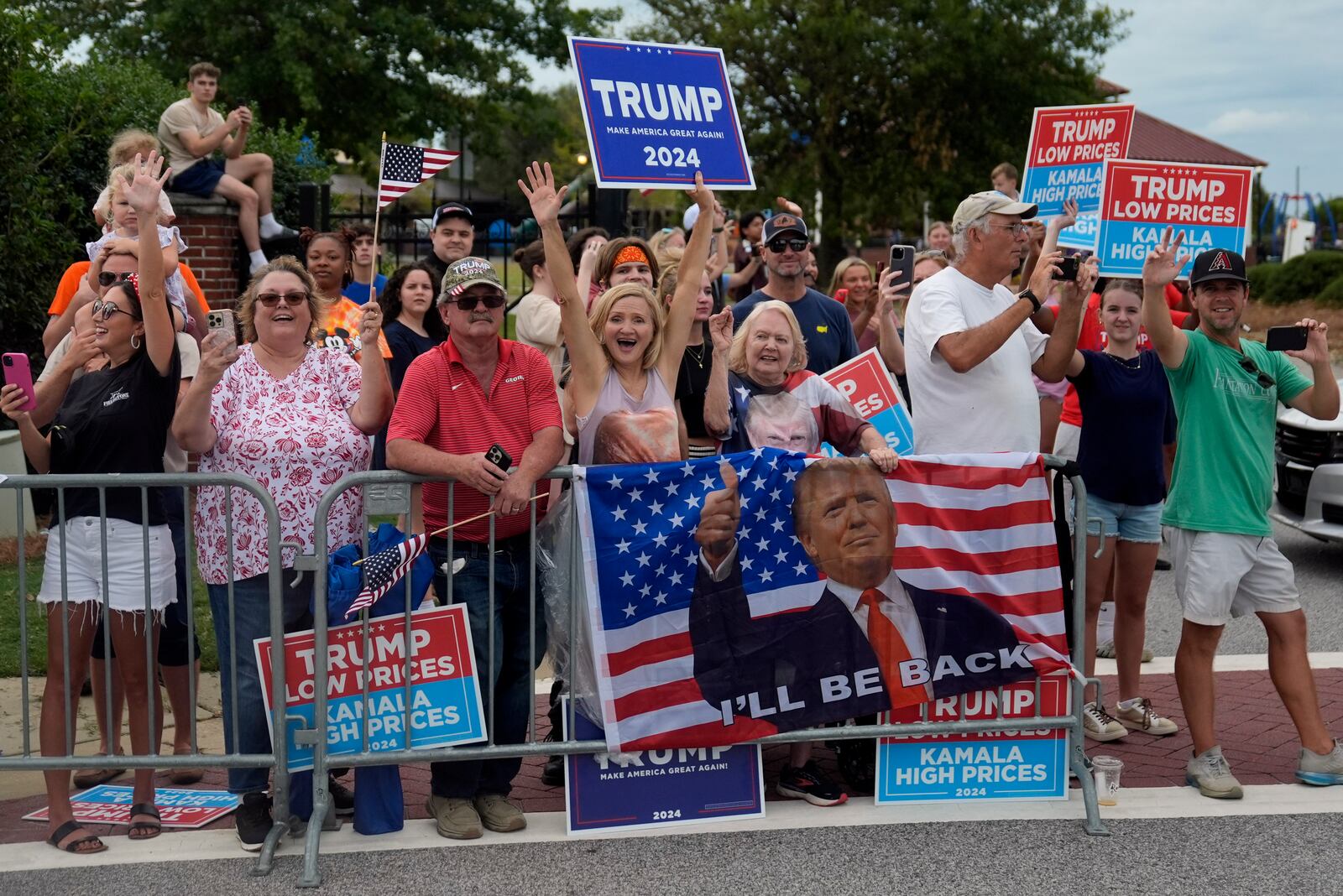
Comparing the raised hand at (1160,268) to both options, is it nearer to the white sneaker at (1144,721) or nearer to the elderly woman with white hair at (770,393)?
the elderly woman with white hair at (770,393)

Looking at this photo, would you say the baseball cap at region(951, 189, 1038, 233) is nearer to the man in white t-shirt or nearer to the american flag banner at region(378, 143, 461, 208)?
the man in white t-shirt

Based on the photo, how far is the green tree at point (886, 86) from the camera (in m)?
33.0

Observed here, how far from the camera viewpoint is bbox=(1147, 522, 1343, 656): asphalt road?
25.9 feet

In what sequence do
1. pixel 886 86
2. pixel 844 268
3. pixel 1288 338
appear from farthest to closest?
pixel 886 86 < pixel 844 268 < pixel 1288 338

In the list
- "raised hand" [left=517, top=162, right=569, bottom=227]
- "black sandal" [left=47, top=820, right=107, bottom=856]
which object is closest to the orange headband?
"raised hand" [left=517, top=162, right=569, bottom=227]

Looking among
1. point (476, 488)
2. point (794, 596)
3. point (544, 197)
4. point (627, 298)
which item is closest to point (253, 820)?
point (476, 488)

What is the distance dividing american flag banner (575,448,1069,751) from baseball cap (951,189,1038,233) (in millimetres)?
1043

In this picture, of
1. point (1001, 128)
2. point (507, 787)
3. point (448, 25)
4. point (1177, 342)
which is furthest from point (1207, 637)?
point (1001, 128)

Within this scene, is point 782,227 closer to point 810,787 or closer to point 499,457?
point 499,457

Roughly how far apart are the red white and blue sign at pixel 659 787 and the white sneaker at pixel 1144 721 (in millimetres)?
1978

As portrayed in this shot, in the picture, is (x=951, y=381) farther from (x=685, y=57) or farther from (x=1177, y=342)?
(x=685, y=57)

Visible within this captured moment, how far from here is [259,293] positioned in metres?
5.23

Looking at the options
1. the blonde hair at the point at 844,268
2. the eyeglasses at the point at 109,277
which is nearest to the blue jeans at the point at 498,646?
the eyeglasses at the point at 109,277

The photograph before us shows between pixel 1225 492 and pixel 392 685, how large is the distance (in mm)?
3355
